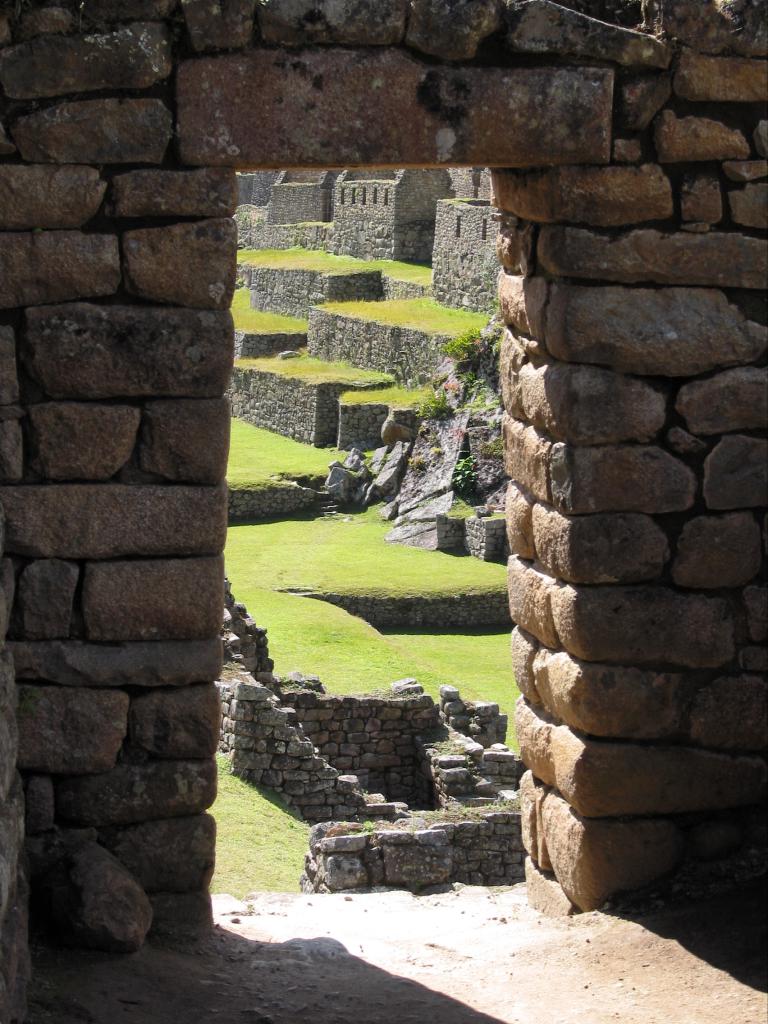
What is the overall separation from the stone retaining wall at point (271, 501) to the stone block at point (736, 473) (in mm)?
23383

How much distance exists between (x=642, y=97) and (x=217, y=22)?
165 cm

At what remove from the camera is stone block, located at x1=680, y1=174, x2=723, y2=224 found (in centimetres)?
646

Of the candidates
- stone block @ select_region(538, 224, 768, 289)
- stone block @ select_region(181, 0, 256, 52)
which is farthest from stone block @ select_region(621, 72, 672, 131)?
stone block @ select_region(181, 0, 256, 52)

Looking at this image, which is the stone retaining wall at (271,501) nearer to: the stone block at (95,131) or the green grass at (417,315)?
the green grass at (417,315)

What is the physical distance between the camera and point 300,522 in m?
30.4

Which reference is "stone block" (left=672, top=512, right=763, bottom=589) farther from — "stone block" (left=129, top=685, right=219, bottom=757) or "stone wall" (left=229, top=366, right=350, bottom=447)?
"stone wall" (left=229, top=366, right=350, bottom=447)

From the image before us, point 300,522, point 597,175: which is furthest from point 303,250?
point 597,175

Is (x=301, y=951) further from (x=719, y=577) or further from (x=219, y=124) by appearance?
(x=219, y=124)

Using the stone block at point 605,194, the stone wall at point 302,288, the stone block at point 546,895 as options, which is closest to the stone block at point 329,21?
the stone block at point 605,194

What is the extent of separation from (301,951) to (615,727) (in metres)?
1.58

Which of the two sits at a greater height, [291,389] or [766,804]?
[766,804]

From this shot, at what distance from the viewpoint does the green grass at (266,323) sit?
4544 centimetres

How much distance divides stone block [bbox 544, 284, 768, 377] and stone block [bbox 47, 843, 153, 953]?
105 inches

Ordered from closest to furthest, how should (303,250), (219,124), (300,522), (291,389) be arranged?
(219,124)
(300,522)
(291,389)
(303,250)
